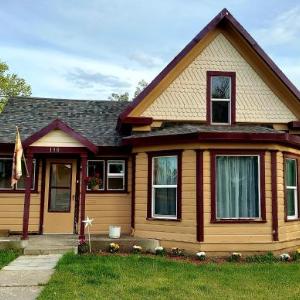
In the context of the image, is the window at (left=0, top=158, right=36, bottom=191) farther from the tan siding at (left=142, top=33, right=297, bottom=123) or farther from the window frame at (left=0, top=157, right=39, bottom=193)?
the tan siding at (left=142, top=33, right=297, bottom=123)

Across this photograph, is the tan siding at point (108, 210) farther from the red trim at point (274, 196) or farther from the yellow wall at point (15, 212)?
the red trim at point (274, 196)

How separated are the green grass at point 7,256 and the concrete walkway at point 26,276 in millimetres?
144

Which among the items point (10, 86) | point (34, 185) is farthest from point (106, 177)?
point (10, 86)


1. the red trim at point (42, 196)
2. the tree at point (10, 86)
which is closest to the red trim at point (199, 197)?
the red trim at point (42, 196)

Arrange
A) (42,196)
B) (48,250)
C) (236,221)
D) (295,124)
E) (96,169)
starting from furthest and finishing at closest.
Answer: (96,169)
(42,196)
(295,124)
(236,221)
(48,250)

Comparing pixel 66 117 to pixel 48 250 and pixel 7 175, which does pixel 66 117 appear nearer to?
pixel 7 175

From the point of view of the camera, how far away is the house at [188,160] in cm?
1139

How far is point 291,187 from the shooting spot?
12.5 m

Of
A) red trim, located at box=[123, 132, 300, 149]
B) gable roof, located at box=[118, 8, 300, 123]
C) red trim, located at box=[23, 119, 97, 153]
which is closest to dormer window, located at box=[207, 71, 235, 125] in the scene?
gable roof, located at box=[118, 8, 300, 123]

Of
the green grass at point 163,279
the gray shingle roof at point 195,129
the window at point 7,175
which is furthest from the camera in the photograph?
the window at point 7,175

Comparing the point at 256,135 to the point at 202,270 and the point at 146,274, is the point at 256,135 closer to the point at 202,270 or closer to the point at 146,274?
the point at 202,270

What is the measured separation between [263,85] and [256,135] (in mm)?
2786

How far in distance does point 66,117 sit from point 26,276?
744 centimetres

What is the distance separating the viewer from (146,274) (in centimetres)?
867
